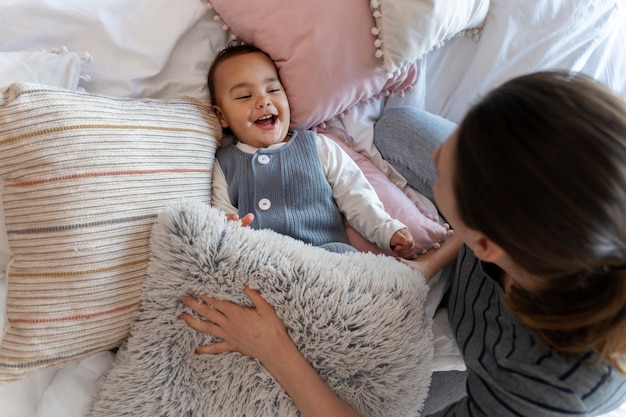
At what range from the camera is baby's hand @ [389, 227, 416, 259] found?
40.1 inches

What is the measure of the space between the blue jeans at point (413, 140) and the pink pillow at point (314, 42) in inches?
4.5

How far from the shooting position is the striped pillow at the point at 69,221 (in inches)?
30.8

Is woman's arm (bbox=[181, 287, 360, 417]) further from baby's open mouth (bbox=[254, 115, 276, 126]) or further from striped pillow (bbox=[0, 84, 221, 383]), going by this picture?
baby's open mouth (bbox=[254, 115, 276, 126])

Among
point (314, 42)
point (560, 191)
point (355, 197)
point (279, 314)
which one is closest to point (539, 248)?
point (560, 191)

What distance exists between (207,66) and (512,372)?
0.92 metres

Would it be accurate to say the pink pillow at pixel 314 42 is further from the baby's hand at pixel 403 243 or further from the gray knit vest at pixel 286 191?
the baby's hand at pixel 403 243

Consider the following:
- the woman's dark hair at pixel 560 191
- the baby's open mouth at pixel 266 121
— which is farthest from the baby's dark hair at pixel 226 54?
the woman's dark hair at pixel 560 191

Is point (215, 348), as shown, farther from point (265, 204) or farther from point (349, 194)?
point (349, 194)

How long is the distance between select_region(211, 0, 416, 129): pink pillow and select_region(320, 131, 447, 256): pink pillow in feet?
0.70

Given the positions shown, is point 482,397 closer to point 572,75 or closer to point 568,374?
point 568,374

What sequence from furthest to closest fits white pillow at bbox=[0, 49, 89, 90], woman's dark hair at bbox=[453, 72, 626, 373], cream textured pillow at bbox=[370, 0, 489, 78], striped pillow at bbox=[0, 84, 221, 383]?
cream textured pillow at bbox=[370, 0, 489, 78]
white pillow at bbox=[0, 49, 89, 90]
striped pillow at bbox=[0, 84, 221, 383]
woman's dark hair at bbox=[453, 72, 626, 373]

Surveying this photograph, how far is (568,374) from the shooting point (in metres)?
0.63

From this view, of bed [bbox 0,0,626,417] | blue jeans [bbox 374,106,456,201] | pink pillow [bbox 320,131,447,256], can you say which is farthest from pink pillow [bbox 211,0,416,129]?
pink pillow [bbox 320,131,447,256]

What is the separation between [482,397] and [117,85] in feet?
3.15
